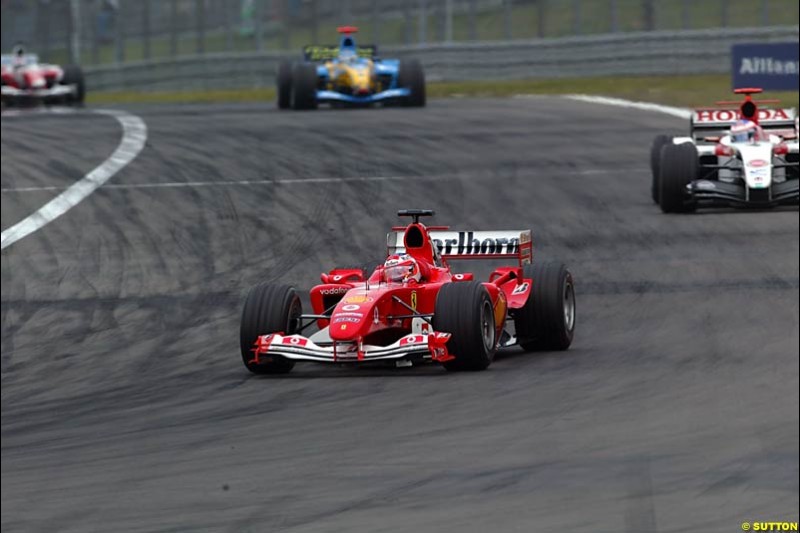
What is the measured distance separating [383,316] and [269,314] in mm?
1531

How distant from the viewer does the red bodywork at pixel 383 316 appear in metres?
9.40

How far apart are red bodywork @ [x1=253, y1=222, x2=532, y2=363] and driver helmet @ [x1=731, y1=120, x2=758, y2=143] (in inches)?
290

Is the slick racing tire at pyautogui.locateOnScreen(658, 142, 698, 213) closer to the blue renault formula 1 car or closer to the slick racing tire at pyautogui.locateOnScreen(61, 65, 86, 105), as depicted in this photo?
the blue renault formula 1 car

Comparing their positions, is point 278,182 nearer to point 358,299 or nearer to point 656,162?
point 656,162

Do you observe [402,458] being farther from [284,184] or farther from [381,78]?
[381,78]

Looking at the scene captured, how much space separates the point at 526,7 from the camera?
45.6 m

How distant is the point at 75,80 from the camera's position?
4569 centimetres

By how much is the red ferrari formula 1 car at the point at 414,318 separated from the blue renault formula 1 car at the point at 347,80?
2596 centimetres

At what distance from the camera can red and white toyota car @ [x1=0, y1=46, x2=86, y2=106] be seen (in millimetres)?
44844

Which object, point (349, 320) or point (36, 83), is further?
point (36, 83)

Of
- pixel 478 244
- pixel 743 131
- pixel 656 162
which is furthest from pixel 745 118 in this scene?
pixel 478 244

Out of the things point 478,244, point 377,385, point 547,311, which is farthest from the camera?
point 377,385

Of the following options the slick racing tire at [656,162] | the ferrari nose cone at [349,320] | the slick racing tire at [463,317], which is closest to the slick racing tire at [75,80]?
the slick racing tire at [656,162]

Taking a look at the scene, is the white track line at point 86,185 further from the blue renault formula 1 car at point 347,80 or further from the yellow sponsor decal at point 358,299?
the yellow sponsor decal at point 358,299
